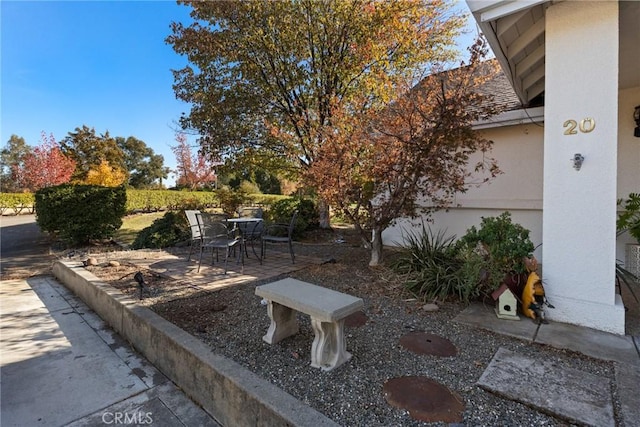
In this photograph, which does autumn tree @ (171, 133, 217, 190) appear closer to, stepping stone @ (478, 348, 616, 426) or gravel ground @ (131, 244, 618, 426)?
gravel ground @ (131, 244, 618, 426)

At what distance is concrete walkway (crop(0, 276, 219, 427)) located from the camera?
2.10 m

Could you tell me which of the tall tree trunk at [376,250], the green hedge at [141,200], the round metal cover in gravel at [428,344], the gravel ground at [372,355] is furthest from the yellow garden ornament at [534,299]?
the green hedge at [141,200]

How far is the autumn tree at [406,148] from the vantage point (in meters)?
4.08

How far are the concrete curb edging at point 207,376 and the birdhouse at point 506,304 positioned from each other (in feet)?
7.72

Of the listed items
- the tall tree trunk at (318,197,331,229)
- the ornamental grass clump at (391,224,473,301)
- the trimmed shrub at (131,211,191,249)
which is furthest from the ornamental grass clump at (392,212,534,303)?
the trimmed shrub at (131,211,191,249)

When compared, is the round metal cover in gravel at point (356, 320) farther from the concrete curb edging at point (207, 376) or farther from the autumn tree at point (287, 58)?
the autumn tree at point (287, 58)

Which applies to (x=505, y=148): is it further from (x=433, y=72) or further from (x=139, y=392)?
(x=139, y=392)

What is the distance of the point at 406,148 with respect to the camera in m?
4.29

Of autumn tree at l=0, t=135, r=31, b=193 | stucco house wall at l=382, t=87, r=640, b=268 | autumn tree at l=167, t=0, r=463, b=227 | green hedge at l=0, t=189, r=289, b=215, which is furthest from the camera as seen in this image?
autumn tree at l=0, t=135, r=31, b=193

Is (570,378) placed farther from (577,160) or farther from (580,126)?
(580,126)

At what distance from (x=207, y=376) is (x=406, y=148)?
3.57 m

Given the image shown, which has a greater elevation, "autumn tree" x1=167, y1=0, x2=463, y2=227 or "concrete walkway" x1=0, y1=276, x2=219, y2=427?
"autumn tree" x1=167, y1=0, x2=463, y2=227

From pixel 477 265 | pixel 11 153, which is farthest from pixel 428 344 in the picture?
pixel 11 153

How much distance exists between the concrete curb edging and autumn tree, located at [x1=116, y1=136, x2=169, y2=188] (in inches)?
1483
